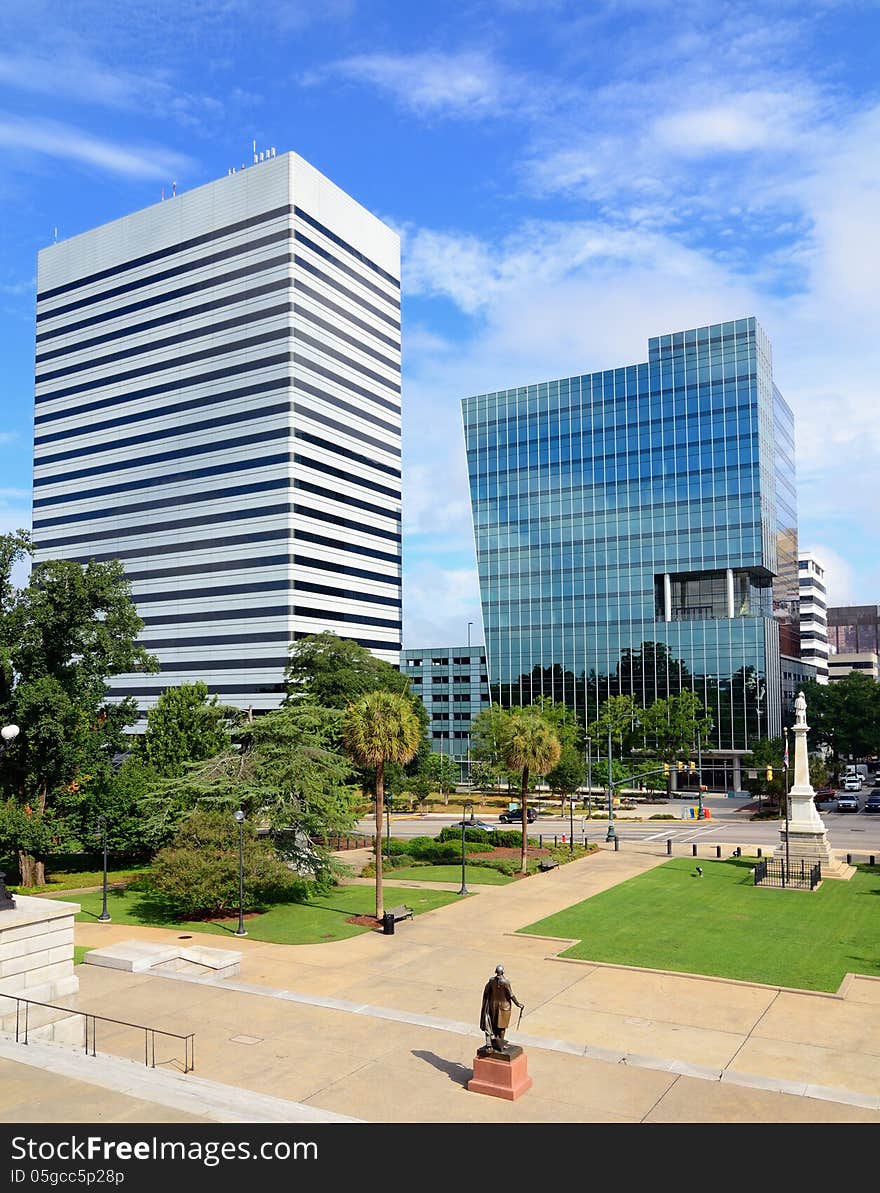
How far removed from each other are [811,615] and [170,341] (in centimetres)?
12275

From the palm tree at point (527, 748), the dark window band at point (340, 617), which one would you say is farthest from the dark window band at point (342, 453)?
the palm tree at point (527, 748)

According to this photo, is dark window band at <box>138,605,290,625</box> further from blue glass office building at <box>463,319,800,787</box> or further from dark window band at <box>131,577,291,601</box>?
blue glass office building at <box>463,319,800,787</box>

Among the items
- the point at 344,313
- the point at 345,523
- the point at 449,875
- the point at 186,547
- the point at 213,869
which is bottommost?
the point at 449,875

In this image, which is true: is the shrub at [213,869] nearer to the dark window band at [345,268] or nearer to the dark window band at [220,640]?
the dark window band at [220,640]

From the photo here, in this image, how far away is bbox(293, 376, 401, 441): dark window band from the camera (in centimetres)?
11350

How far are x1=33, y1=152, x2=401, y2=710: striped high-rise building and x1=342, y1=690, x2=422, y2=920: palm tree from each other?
7330cm

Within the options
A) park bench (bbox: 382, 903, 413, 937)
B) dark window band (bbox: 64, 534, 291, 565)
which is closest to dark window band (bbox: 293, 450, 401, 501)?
dark window band (bbox: 64, 534, 291, 565)

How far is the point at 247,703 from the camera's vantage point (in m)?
110

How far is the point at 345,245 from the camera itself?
409 ft

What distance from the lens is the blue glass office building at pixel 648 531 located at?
109312 mm

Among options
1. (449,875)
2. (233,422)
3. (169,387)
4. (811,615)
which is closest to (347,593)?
(233,422)

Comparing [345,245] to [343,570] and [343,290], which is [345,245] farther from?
[343,570]

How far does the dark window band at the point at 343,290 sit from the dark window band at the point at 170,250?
625 centimetres

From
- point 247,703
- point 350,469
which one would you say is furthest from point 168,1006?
point 350,469
